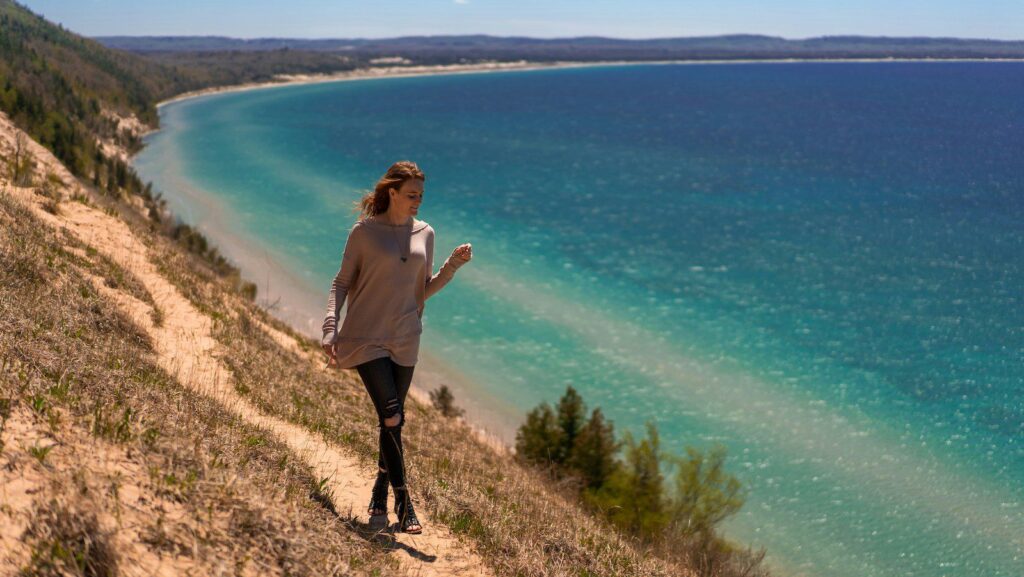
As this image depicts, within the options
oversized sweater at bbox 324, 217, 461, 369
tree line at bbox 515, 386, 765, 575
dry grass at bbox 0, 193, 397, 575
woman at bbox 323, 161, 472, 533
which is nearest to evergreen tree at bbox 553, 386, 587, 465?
tree line at bbox 515, 386, 765, 575

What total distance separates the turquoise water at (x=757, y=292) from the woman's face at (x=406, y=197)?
10.4 meters

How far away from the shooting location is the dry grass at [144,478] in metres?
3.24

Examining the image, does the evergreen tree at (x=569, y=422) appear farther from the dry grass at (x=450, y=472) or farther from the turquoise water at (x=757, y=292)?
the turquoise water at (x=757, y=292)

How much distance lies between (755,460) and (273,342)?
10.3 meters

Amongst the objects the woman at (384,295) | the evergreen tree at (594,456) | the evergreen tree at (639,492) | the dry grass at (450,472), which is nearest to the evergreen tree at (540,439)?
the evergreen tree at (594,456)

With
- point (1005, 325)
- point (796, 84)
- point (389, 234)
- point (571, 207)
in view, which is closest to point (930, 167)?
point (571, 207)

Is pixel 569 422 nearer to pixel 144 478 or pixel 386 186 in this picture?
pixel 386 186

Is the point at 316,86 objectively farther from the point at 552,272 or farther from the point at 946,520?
the point at 946,520

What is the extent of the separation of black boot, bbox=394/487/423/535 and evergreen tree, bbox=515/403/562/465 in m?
7.65

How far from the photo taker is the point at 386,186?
4.38 meters

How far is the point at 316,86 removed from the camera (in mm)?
145875

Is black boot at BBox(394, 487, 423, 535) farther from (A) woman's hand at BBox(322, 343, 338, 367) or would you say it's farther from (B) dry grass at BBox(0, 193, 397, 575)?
(A) woman's hand at BBox(322, 343, 338, 367)

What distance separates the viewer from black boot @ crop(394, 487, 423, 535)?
481 centimetres

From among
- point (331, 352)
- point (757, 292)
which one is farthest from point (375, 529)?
point (757, 292)
